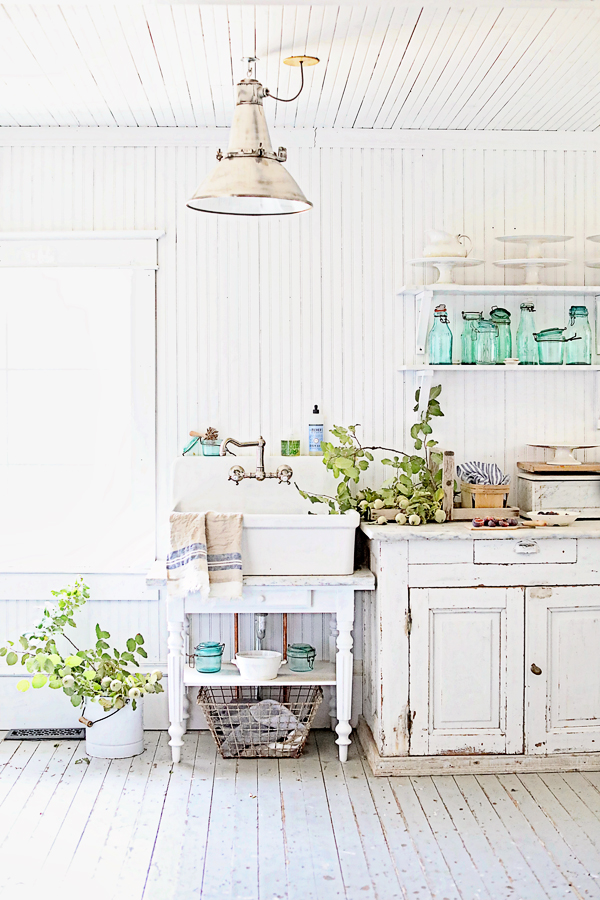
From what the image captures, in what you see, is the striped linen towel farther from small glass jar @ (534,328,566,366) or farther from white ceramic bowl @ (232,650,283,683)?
small glass jar @ (534,328,566,366)

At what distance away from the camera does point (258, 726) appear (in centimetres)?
362

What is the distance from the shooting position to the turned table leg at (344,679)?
3.54 metres

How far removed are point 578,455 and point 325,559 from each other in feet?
4.31

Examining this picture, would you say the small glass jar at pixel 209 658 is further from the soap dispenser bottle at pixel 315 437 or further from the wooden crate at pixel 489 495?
the wooden crate at pixel 489 495

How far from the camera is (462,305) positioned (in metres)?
3.99

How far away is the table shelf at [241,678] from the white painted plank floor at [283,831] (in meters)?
0.31

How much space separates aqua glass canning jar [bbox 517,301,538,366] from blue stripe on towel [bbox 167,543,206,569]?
5.23 ft

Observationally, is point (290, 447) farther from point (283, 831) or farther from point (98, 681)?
point (283, 831)

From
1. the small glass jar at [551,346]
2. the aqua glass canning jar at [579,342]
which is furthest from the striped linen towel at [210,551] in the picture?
the aqua glass canning jar at [579,342]

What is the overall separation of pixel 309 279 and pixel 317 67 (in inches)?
38.7

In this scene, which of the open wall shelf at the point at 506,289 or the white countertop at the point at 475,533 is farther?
the open wall shelf at the point at 506,289

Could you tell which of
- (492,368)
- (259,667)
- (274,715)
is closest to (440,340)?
(492,368)

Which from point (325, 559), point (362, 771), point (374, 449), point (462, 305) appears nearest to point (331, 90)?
point (462, 305)

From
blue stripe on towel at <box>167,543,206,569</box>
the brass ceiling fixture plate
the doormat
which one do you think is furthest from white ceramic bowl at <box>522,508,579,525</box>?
the doormat
